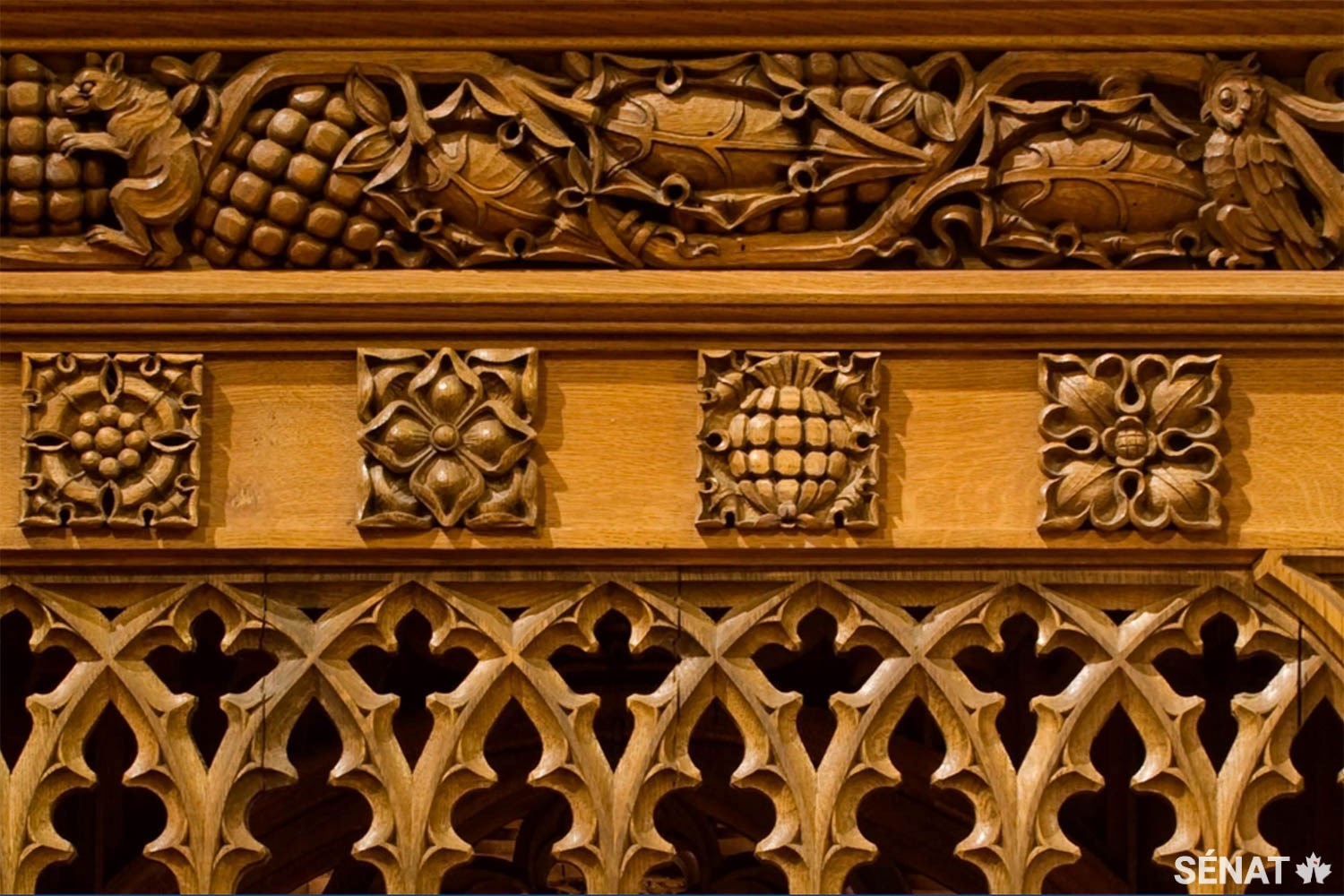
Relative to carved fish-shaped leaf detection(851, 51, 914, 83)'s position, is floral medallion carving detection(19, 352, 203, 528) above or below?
below

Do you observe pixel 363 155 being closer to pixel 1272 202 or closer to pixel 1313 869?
pixel 1272 202

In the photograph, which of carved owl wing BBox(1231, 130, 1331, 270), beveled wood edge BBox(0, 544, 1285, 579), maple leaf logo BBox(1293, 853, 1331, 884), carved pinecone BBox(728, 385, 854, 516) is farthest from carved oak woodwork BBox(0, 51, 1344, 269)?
maple leaf logo BBox(1293, 853, 1331, 884)

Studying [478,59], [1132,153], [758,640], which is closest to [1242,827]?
[758,640]

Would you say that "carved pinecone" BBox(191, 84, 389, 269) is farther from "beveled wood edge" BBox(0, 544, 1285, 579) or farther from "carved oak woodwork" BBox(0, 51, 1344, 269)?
"beveled wood edge" BBox(0, 544, 1285, 579)

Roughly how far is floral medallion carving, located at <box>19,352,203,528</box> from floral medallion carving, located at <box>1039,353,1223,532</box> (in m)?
0.71

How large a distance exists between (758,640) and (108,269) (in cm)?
63

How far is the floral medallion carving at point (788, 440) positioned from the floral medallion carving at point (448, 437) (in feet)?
0.50

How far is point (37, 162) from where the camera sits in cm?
205

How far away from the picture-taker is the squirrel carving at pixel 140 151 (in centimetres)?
204

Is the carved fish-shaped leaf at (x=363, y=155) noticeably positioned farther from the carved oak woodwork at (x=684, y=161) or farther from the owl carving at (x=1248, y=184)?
the owl carving at (x=1248, y=184)

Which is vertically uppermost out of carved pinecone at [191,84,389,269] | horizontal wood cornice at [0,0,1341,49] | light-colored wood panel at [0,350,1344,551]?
horizontal wood cornice at [0,0,1341,49]

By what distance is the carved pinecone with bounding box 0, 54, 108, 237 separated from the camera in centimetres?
205

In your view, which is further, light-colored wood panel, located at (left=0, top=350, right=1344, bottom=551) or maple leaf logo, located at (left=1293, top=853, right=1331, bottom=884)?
maple leaf logo, located at (left=1293, top=853, right=1331, bottom=884)

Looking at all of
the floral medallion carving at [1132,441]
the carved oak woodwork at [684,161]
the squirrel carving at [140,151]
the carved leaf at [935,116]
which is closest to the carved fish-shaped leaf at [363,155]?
the carved oak woodwork at [684,161]
